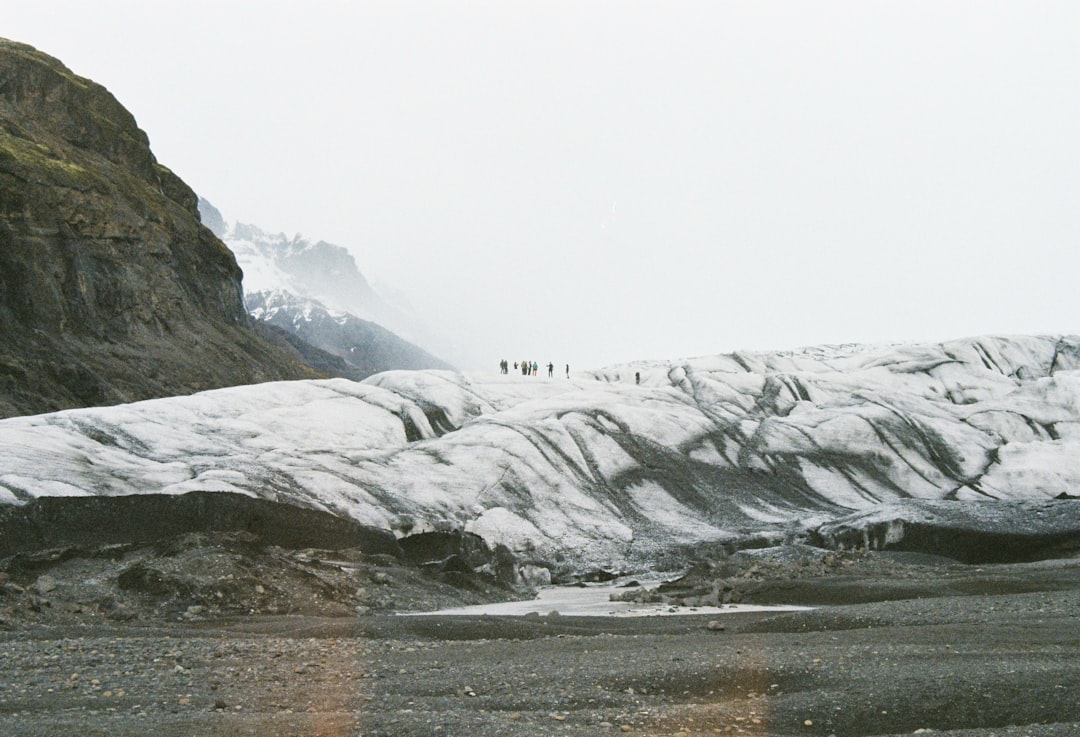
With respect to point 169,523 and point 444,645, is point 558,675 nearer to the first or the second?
point 444,645

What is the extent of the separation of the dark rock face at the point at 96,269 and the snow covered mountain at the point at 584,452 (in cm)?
1636

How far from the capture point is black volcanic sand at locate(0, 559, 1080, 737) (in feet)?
35.9

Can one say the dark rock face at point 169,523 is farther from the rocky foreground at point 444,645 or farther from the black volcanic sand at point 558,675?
the black volcanic sand at point 558,675

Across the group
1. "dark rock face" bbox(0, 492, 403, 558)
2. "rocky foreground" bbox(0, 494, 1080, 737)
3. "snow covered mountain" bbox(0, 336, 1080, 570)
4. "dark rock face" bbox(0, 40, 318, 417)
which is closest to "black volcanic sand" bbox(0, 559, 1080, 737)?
"rocky foreground" bbox(0, 494, 1080, 737)

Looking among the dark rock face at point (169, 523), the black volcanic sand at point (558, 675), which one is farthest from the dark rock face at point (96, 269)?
the black volcanic sand at point (558, 675)

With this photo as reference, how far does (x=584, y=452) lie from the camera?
5178 centimetres

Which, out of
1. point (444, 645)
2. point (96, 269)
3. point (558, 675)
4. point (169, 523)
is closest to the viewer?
point (558, 675)

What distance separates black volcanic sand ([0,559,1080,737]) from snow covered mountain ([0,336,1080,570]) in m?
16.0

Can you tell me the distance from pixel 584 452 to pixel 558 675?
37373mm

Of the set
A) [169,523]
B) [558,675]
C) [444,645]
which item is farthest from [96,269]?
[558,675]

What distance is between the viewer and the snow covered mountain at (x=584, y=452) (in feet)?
125

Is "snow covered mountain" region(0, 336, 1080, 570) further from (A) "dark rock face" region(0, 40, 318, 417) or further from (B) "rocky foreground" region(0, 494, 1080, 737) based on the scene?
(A) "dark rock face" region(0, 40, 318, 417)

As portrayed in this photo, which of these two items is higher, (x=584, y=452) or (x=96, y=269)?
(x=96, y=269)

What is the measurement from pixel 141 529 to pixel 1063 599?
28.4 meters
